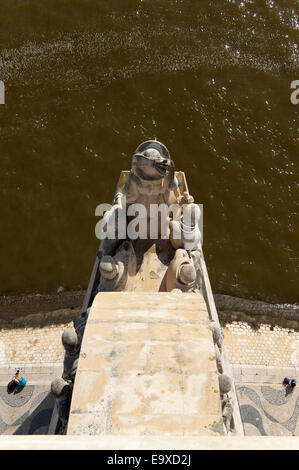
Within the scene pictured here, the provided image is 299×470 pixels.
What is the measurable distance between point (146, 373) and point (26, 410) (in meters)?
7.42

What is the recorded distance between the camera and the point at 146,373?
384cm

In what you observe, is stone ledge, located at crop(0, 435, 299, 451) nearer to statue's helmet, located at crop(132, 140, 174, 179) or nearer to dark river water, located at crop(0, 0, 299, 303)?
statue's helmet, located at crop(132, 140, 174, 179)

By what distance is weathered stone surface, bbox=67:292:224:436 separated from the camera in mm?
3494

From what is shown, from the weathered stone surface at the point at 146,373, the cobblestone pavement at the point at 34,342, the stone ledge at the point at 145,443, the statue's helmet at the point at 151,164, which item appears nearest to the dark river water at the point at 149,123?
the cobblestone pavement at the point at 34,342

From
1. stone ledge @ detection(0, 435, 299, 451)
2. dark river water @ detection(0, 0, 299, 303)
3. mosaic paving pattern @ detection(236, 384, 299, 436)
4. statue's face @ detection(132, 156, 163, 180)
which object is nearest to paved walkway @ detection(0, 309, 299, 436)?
mosaic paving pattern @ detection(236, 384, 299, 436)

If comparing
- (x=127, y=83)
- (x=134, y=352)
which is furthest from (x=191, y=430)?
(x=127, y=83)

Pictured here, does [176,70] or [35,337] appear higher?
[176,70]

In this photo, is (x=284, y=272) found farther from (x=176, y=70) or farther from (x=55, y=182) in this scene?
(x=176, y=70)

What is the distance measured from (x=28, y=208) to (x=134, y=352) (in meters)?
11.0

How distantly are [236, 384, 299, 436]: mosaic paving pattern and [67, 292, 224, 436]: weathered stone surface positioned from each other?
21.5 ft

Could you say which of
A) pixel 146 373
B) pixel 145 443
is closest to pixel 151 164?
pixel 146 373

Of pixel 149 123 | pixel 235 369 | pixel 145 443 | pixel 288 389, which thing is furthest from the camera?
pixel 149 123

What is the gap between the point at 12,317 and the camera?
1152 cm

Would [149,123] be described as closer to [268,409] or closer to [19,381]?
[19,381]
